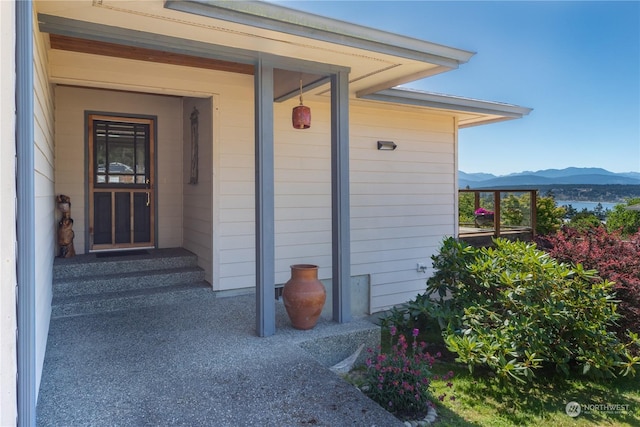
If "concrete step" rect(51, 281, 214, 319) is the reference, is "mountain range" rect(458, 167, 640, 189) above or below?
above

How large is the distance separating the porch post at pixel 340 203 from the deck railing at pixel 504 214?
429 centimetres

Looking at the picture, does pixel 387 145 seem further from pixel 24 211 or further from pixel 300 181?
pixel 24 211

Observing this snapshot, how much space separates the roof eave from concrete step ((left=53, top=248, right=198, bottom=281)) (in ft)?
11.4

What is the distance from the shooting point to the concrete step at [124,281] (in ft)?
15.6

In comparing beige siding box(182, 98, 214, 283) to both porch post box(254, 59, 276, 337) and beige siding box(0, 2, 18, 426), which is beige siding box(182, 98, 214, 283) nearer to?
porch post box(254, 59, 276, 337)

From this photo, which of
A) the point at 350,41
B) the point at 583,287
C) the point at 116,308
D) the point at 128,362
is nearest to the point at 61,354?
the point at 128,362

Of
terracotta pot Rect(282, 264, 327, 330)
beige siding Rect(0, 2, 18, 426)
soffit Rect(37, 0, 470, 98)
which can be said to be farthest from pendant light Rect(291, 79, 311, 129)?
beige siding Rect(0, 2, 18, 426)

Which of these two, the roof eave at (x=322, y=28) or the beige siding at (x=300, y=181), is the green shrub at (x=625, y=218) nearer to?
the beige siding at (x=300, y=181)

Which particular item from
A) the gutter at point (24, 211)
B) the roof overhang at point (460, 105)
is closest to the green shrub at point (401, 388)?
the gutter at point (24, 211)

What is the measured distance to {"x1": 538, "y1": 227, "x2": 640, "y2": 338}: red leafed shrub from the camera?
4.70 m

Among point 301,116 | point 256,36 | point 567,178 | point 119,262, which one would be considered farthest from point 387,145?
point 567,178

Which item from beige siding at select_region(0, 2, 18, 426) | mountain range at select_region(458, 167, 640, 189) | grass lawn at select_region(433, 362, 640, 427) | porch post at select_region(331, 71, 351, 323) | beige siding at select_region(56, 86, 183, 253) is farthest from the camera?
mountain range at select_region(458, 167, 640, 189)

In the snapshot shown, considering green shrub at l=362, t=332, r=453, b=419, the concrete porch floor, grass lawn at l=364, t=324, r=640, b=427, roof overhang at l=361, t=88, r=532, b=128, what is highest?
roof overhang at l=361, t=88, r=532, b=128

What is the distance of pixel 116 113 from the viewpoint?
19.5 feet
